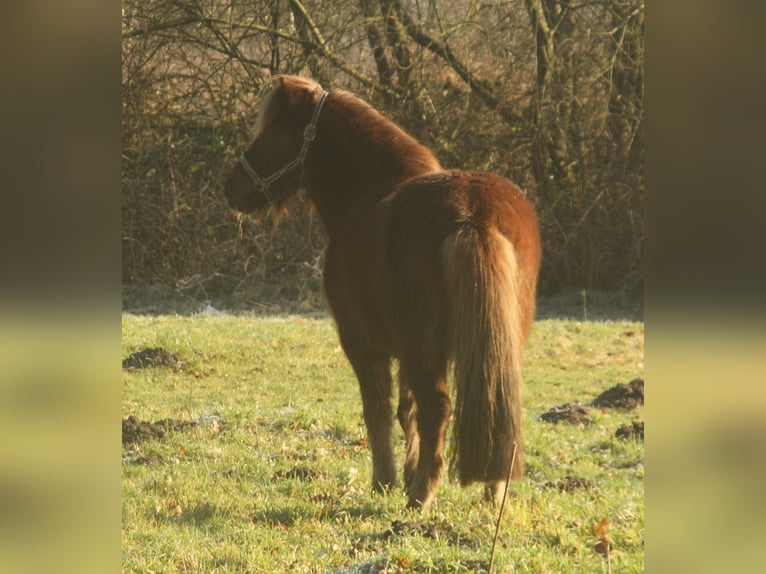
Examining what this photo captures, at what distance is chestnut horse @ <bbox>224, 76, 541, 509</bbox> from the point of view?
353 cm

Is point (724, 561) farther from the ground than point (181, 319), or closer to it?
farther from the ground

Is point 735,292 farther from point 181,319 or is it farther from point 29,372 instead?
point 181,319

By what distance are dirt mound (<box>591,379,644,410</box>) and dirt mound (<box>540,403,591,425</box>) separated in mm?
267

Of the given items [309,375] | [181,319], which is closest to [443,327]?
[309,375]

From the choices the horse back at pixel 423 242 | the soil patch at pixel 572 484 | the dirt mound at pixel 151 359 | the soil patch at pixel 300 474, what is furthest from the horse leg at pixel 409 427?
the dirt mound at pixel 151 359

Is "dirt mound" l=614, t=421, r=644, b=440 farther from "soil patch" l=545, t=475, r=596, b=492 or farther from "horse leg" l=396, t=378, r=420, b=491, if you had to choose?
"horse leg" l=396, t=378, r=420, b=491

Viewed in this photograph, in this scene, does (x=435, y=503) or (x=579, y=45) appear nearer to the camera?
(x=435, y=503)

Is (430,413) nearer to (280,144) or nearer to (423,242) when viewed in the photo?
(423,242)

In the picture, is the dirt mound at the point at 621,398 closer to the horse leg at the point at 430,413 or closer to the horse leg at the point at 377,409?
the horse leg at the point at 377,409

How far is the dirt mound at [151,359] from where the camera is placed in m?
8.26

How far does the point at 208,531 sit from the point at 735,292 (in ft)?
11.9

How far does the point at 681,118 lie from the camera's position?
80 centimetres

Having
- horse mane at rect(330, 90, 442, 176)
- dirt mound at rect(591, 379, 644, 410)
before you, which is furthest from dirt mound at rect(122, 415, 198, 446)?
dirt mound at rect(591, 379, 644, 410)

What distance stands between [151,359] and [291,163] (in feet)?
12.7
